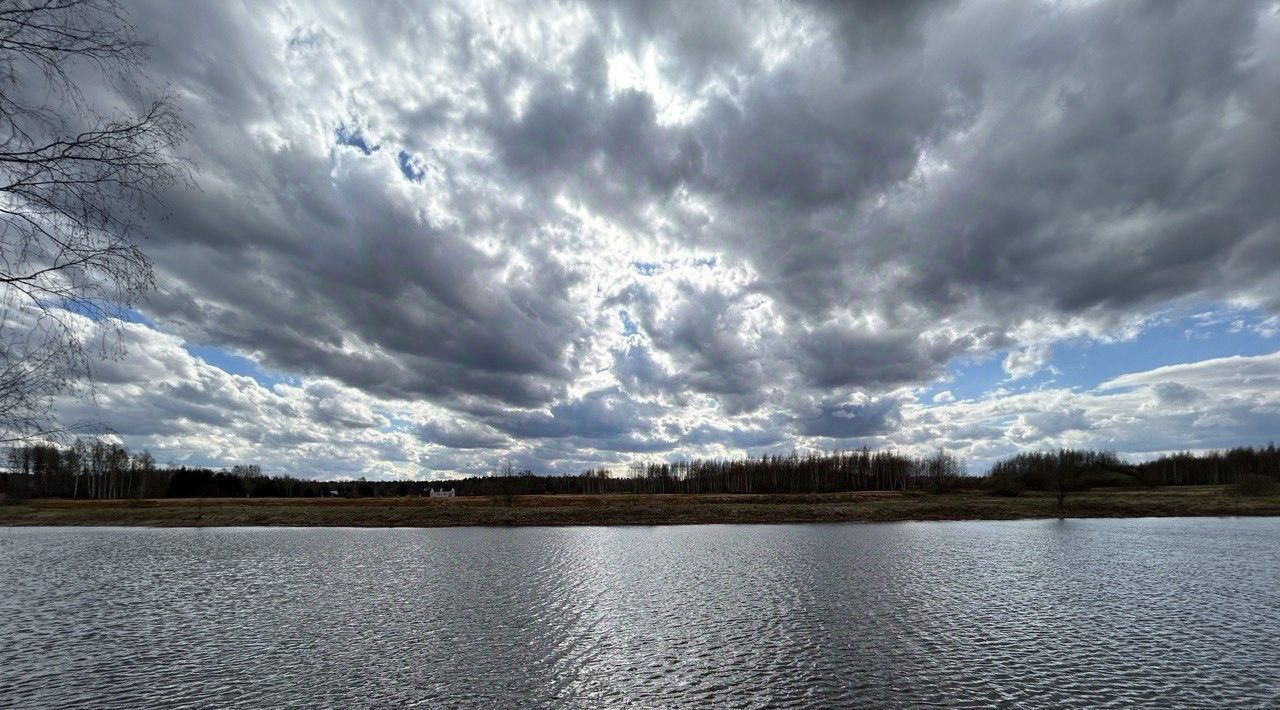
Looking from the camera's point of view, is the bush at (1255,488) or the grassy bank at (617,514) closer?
the grassy bank at (617,514)

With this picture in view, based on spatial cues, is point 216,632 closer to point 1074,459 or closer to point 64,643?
point 64,643

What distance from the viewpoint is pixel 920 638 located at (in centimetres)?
2414

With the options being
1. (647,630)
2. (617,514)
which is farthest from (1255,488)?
(647,630)

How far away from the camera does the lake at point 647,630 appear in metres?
18.4

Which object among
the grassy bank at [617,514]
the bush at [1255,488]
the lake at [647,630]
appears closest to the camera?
the lake at [647,630]

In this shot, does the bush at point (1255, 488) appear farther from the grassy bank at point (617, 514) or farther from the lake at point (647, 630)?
the lake at point (647, 630)

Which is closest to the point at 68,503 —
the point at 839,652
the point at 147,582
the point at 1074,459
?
the point at 147,582

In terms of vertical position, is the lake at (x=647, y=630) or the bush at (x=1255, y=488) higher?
the lake at (x=647, y=630)

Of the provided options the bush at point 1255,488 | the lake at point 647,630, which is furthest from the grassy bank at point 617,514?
the lake at point 647,630

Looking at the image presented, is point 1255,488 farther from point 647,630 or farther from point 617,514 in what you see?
point 647,630

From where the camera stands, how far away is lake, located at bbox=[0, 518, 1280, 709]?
18391 mm

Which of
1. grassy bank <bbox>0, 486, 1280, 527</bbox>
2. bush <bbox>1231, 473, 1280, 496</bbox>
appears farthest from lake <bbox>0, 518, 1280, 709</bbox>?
bush <bbox>1231, 473, 1280, 496</bbox>

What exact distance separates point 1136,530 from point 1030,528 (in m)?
11.3

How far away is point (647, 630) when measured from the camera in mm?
26000
